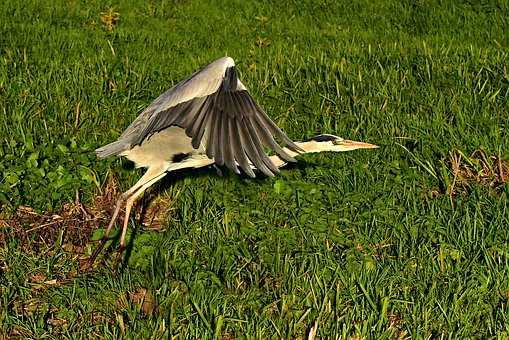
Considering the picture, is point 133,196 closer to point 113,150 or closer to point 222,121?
point 113,150

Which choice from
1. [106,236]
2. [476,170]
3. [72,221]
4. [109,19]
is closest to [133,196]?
[106,236]

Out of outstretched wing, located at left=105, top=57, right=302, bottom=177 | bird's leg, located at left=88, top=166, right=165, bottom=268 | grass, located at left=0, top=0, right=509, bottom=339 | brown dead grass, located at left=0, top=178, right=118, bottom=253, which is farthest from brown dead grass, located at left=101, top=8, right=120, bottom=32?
outstretched wing, located at left=105, top=57, right=302, bottom=177

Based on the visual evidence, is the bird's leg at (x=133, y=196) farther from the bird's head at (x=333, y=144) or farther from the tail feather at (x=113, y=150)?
the bird's head at (x=333, y=144)

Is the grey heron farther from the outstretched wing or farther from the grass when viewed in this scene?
the grass

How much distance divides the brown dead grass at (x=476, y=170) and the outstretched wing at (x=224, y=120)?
134 centimetres

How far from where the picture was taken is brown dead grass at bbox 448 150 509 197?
167 inches

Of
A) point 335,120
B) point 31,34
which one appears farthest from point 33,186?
point 31,34

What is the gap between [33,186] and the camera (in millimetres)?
4027

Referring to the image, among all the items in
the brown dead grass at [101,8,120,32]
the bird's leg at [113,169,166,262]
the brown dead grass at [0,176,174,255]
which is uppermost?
the brown dead grass at [101,8,120,32]

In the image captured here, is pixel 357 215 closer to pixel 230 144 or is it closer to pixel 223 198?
pixel 223 198

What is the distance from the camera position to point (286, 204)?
405 cm

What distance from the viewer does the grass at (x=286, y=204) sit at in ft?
10.3

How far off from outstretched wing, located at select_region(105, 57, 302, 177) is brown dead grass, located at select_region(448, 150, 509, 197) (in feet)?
4.41

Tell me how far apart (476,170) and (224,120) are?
178 centimetres
